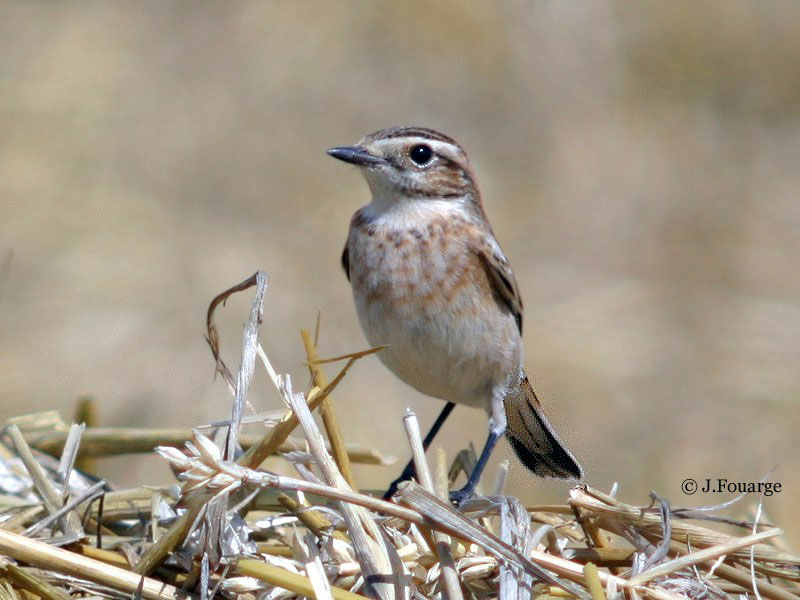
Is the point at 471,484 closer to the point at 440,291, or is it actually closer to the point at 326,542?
the point at 440,291

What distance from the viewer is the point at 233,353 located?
7.40m

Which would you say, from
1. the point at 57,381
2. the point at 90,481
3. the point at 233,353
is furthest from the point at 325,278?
the point at 90,481

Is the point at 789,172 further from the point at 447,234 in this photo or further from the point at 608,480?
the point at 447,234

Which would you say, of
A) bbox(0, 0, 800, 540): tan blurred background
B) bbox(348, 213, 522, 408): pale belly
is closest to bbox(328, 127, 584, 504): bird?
bbox(348, 213, 522, 408): pale belly

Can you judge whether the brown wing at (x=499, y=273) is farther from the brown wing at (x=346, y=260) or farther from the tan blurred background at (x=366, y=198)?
the tan blurred background at (x=366, y=198)

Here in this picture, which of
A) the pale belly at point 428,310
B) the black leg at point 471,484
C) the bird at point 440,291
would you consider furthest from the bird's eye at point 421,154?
the black leg at point 471,484

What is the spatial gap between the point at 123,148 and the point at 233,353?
2.50 metres

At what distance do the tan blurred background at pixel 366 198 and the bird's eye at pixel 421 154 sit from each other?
2.23 meters

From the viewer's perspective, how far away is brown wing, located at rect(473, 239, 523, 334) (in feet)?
15.8

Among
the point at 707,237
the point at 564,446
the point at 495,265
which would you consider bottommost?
the point at 564,446

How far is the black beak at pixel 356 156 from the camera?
4750mm

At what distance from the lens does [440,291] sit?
4.66 m

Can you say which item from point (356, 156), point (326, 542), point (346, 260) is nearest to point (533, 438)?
point (346, 260)

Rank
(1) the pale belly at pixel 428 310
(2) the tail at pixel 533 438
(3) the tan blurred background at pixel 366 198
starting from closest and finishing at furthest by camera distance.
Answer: (1) the pale belly at pixel 428 310 < (2) the tail at pixel 533 438 < (3) the tan blurred background at pixel 366 198
